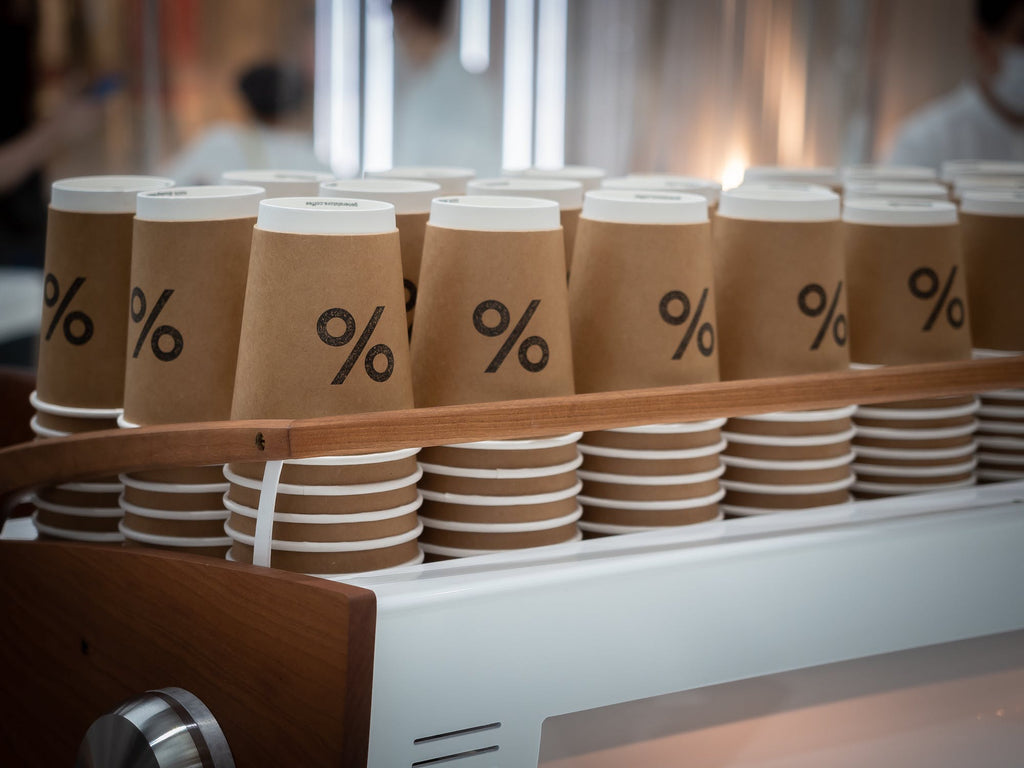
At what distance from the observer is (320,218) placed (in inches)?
32.8

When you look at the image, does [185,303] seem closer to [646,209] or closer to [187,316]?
[187,316]

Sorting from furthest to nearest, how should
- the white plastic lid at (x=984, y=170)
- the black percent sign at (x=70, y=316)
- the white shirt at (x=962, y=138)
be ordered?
the white shirt at (x=962, y=138) → the white plastic lid at (x=984, y=170) → the black percent sign at (x=70, y=316)

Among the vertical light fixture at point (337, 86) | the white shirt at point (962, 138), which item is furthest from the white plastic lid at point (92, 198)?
the white shirt at point (962, 138)

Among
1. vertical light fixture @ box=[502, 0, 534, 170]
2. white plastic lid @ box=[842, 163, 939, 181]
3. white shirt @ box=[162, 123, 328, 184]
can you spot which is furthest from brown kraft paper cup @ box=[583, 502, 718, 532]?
vertical light fixture @ box=[502, 0, 534, 170]

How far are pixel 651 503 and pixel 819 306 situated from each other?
28 cm

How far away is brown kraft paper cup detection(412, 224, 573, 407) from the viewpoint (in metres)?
0.91

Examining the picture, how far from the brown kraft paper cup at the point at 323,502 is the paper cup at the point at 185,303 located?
4.7 inches

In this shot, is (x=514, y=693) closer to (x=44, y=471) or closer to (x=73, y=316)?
(x=44, y=471)

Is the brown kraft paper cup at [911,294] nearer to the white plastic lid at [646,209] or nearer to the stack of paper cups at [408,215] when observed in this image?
the white plastic lid at [646,209]

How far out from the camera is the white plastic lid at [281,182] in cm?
110

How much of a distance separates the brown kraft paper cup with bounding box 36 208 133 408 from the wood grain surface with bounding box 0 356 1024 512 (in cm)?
12

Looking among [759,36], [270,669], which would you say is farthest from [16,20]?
[270,669]

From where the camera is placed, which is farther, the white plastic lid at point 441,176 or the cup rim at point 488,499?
the white plastic lid at point 441,176

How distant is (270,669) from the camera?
776 mm
